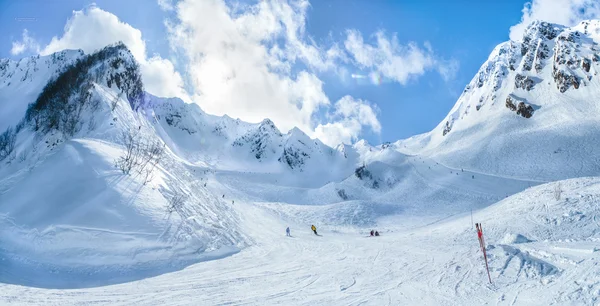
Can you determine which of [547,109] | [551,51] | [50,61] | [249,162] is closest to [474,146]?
[547,109]

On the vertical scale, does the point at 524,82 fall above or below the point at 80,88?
above

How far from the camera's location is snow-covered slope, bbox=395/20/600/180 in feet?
207

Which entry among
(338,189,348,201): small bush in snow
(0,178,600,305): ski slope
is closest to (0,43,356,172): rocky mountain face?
(0,178,600,305): ski slope

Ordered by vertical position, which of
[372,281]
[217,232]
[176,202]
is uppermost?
[176,202]

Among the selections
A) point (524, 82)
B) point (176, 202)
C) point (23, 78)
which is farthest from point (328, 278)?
point (524, 82)

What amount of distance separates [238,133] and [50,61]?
265 ft

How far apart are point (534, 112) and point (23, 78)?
369ft

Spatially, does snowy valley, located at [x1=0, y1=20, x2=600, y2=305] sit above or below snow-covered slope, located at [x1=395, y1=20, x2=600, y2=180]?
below

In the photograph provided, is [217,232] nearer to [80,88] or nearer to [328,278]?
[328,278]

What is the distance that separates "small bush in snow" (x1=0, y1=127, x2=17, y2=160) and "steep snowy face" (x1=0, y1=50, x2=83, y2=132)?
556 centimetres

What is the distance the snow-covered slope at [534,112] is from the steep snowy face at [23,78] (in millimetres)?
75063

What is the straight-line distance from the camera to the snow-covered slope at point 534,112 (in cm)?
6312

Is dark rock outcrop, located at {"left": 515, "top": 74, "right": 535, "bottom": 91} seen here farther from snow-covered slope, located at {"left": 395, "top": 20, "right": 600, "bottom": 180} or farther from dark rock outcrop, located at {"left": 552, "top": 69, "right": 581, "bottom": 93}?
dark rock outcrop, located at {"left": 552, "top": 69, "right": 581, "bottom": 93}

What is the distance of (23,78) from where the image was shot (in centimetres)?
6059
